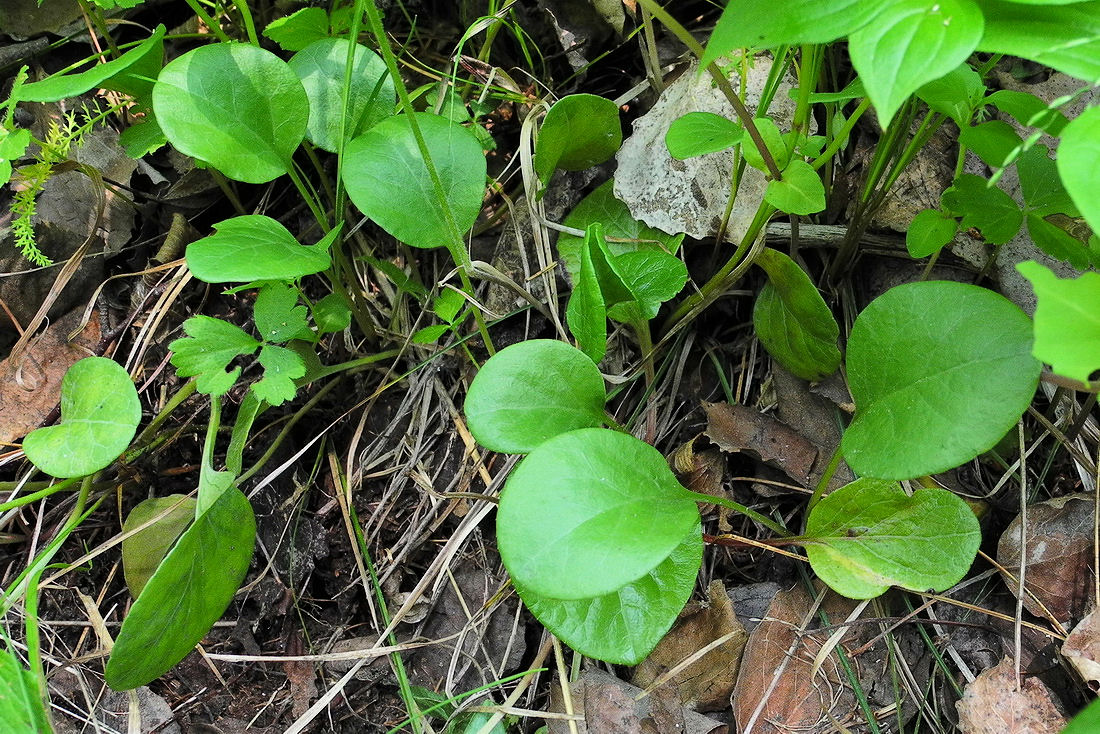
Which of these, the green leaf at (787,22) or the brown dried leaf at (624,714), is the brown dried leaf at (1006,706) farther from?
the green leaf at (787,22)

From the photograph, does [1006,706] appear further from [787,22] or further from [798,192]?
[787,22]

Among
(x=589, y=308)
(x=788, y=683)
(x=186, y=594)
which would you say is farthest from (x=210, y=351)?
(x=788, y=683)

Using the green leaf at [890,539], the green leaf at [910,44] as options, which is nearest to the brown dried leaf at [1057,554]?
the green leaf at [890,539]

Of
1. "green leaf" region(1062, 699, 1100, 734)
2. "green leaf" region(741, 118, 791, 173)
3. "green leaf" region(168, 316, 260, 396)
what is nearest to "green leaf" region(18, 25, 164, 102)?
"green leaf" region(168, 316, 260, 396)

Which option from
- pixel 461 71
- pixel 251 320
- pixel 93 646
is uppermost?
pixel 461 71

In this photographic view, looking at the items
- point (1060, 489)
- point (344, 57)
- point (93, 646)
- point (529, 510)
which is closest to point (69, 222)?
point (344, 57)

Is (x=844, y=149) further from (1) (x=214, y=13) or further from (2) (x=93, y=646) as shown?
(2) (x=93, y=646)
